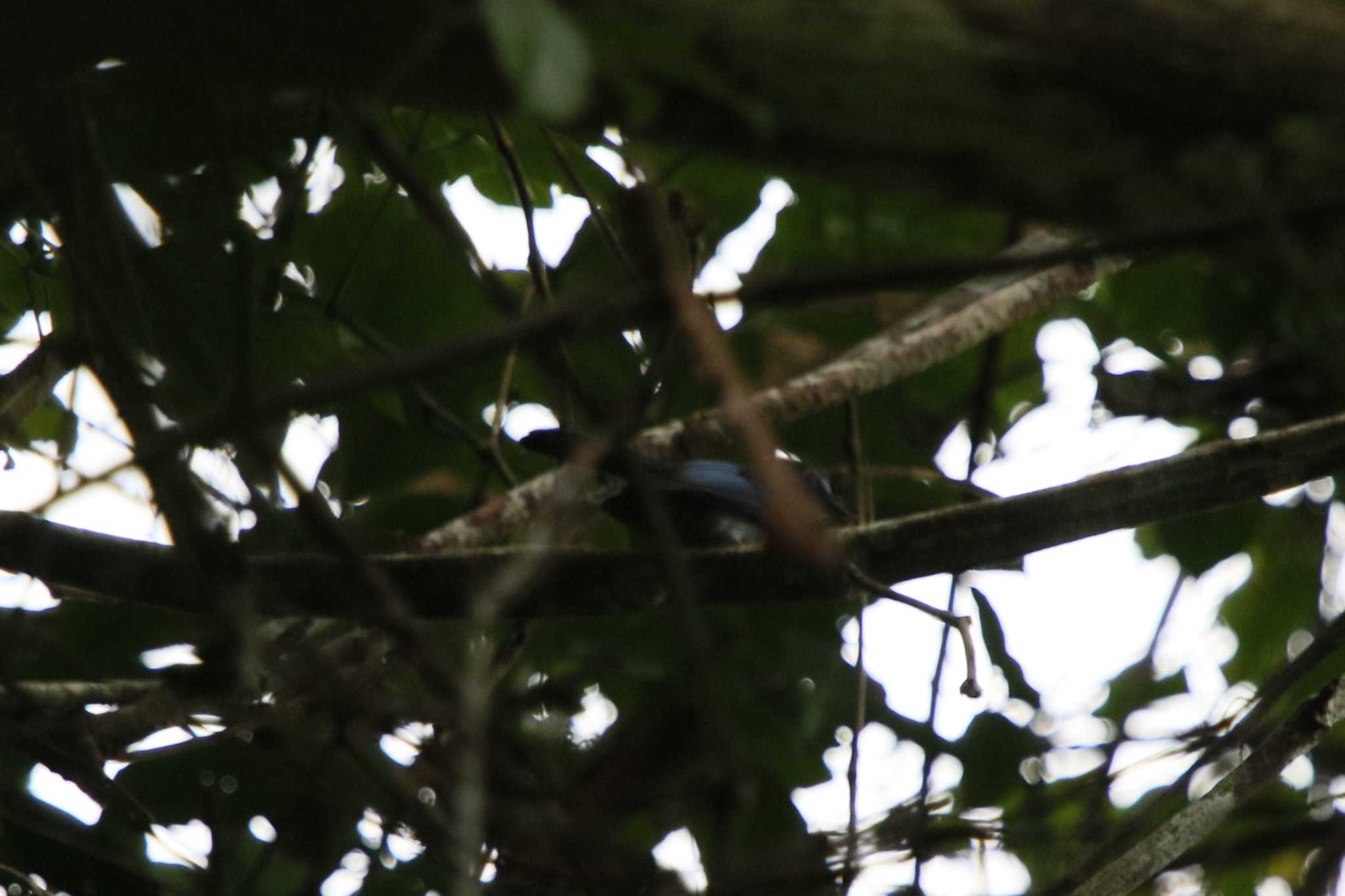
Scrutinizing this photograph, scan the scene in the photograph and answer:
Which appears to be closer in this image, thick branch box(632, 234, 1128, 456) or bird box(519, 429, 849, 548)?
thick branch box(632, 234, 1128, 456)

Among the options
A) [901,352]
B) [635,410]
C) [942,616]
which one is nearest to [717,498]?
[901,352]

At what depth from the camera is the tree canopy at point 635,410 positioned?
1.30m

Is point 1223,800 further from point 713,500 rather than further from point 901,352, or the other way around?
point 713,500

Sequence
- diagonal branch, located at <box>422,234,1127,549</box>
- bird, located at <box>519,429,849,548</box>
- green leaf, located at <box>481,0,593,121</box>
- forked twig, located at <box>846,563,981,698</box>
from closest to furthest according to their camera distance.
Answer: green leaf, located at <box>481,0,593,121</box>
forked twig, located at <box>846,563,981,698</box>
diagonal branch, located at <box>422,234,1127,549</box>
bird, located at <box>519,429,849,548</box>

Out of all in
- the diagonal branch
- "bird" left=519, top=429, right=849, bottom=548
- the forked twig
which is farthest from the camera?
"bird" left=519, top=429, right=849, bottom=548

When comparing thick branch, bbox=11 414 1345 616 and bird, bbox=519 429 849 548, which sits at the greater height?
bird, bbox=519 429 849 548

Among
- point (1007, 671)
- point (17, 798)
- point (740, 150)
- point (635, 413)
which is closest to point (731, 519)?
point (1007, 671)

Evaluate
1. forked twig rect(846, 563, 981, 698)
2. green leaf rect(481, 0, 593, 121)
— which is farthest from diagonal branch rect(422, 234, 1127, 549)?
green leaf rect(481, 0, 593, 121)

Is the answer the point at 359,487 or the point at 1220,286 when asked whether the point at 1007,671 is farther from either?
the point at 359,487

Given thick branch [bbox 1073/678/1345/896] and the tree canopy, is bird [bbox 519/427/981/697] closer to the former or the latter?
the tree canopy

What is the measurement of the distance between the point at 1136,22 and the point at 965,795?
179cm

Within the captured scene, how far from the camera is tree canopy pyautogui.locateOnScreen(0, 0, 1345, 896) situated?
1300 millimetres

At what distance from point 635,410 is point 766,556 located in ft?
3.76

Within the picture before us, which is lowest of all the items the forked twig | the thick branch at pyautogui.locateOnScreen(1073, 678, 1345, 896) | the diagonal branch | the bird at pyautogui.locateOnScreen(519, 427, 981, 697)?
the thick branch at pyautogui.locateOnScreen(1073, 678, 1345, 896)
